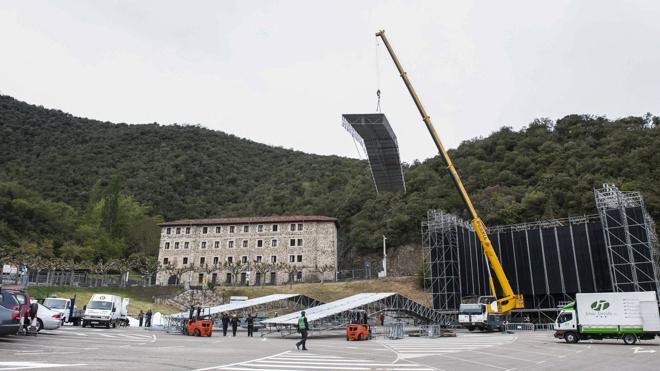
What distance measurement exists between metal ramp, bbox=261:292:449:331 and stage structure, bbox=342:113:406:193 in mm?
11995

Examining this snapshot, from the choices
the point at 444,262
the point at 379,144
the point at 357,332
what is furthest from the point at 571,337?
the point at 444,262

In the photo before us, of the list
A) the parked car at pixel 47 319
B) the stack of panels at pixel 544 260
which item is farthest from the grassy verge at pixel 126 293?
the stack of panels at pixel 544 260

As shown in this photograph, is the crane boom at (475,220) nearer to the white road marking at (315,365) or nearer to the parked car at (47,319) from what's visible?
the white road marking at (315,365)

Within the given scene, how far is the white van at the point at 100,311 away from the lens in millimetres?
28469

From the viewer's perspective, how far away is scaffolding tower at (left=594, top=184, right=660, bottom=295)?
35.9 m

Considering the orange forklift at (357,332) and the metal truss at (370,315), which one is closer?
the orange forklift at (357,332)

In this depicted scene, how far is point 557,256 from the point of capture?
141 feet

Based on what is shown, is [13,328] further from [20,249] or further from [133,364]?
[20,249]

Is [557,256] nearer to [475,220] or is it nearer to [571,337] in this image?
[475,220]

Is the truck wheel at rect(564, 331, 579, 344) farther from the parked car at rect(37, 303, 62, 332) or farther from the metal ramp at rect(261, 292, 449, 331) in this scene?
the parked car at rect(37, 303, 62, 332)

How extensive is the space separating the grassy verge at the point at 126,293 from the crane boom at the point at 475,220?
31.1 m

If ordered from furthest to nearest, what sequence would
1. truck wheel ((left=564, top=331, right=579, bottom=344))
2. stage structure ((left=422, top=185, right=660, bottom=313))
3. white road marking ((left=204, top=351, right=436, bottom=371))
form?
1. stage structure ((left=422, top=185, right=660, bottom=313))
2. truck wheel ((left=564, top=331, right=579, bottom=344))
3. white road marking ((left=204, top=351, right=436, bottom=371))

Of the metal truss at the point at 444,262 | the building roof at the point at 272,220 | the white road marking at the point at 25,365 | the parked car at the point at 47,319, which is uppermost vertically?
the building roof at the point at 272,220

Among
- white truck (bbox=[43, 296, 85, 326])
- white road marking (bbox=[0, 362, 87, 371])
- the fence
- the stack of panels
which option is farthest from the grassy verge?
white road marking (bbox=[0, 362, 87, 371])
